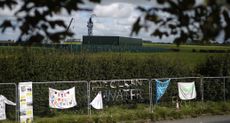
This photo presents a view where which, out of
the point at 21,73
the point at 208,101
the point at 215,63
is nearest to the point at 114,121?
the point at 21,73

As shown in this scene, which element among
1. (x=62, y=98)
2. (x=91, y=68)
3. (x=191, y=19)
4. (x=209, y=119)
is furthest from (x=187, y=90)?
(x=191, y=19)

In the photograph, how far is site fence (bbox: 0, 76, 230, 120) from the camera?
19844 mm

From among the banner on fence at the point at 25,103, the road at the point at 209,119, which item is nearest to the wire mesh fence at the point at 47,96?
the banner on fence at the point at 25,103

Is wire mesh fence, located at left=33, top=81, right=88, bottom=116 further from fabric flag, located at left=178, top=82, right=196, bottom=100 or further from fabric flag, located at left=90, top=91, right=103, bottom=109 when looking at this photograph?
fabric flag, located at left=178, top=82, right=196, bottom=100

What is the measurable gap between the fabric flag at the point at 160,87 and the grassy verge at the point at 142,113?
53 cm

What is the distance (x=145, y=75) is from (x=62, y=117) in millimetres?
8087

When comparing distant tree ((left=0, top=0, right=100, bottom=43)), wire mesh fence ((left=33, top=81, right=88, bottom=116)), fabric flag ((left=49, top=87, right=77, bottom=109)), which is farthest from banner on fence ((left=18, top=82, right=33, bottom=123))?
distant tree ((left=0, top=0, right=100, bottom=43))

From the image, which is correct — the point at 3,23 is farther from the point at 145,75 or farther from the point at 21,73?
the point at 145,75

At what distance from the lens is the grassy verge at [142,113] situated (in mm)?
19047

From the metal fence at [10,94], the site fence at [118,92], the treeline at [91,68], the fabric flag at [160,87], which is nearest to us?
the metal fence at [10,94]

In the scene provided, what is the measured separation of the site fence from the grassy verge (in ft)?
1.20

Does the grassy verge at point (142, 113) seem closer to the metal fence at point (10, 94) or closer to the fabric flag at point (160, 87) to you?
the fabric flag at point (160, 87)

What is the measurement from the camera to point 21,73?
20.9m

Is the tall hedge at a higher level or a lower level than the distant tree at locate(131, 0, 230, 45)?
lower
